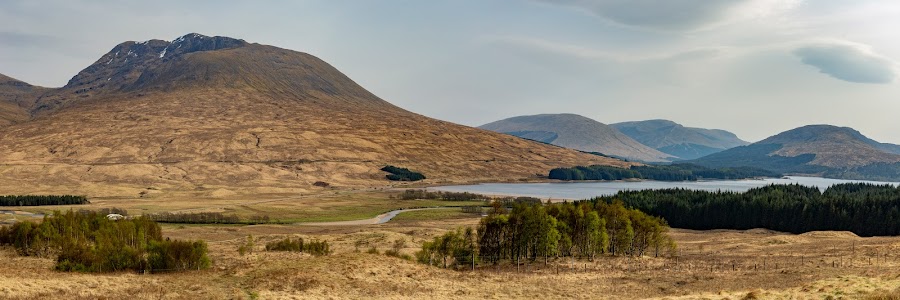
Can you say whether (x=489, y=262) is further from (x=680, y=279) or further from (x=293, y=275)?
(x=293, y=275)

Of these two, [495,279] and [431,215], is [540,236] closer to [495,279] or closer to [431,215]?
[495,279]

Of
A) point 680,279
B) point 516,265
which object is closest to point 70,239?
point 516,265

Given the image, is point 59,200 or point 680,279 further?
point 59,200

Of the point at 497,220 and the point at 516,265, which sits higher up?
the point at 497,220

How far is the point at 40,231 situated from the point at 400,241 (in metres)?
43.5

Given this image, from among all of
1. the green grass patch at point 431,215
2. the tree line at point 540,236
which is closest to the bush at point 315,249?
the tree line at point 540,236

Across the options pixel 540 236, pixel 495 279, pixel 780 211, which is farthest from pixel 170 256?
pixel 780 211

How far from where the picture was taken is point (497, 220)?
66500mm

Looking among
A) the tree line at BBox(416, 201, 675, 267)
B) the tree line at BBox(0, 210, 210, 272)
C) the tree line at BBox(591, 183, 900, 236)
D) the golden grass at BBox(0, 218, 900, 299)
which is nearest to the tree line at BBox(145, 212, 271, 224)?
the tree line at BBox(0, 210, 210, 272)

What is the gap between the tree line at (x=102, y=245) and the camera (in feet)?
166

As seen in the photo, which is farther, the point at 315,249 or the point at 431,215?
the point at 431,215

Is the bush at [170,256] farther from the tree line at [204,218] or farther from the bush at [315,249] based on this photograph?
the tree line at [204,218]

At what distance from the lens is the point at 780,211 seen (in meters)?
129

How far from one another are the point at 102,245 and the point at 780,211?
125 meters
